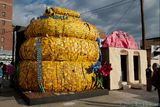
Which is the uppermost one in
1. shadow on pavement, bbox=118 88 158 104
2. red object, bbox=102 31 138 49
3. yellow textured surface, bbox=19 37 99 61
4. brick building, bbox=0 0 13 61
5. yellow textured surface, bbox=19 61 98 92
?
brick building, bbox=0 0 13 61

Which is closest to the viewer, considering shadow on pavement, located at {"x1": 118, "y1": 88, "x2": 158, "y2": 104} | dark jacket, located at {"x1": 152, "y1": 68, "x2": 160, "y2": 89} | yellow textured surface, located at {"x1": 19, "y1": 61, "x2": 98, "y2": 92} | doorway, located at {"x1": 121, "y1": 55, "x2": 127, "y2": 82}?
dark jacket, located at {"x1": 152, "y1": 68, "x2": 160, "y2": 89}

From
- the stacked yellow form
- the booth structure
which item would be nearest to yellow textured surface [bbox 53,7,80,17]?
the stacked yellow form

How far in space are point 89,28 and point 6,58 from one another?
87.1 ft

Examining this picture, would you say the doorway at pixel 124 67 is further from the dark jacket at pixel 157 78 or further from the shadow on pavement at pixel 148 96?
the dark jacket at pixel 157 78

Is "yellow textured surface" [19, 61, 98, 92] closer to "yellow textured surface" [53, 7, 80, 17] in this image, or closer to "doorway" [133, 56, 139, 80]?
"yellow textured surface" [53, 7, 80, 17]

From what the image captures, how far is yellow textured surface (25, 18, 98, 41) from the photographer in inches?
449

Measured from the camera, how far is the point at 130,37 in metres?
16.9

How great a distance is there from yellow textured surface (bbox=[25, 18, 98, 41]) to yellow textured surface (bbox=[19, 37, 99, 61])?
26cm

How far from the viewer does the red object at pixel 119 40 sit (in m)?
15.9

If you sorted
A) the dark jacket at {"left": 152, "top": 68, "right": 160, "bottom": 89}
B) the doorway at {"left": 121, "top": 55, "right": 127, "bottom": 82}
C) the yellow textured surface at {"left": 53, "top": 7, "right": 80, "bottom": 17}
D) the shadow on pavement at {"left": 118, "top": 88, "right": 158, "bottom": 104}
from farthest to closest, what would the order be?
1. the doorway at {"left": 121, "top": 55, "right": 127, "bottom": 82}
2. the yellow textured surface at {"left": 53, "top": 7, "right": 80, "bottom": 17}
3. the shadow on pavement at {"left": 118, "top": 88, "right": 158, "bottom": 104}
4. the dark jacket at {"left": 152, "top": 68, "right": 160, "bottom": 89}

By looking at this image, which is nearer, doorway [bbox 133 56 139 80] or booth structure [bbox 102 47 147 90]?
booth structure [bbox 102 47 147 90]

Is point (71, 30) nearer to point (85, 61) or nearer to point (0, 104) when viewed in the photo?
point (85, 61)

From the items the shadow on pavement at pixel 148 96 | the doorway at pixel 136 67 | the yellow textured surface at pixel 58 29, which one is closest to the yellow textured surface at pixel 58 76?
the yellow textured surface at pixel 58 29

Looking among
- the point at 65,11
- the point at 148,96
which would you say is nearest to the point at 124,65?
the point at 148,96
